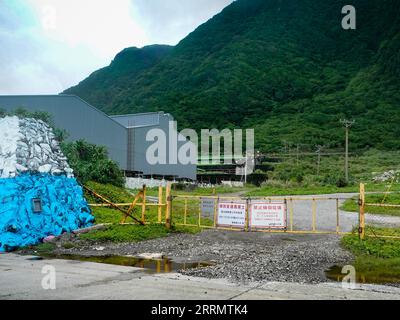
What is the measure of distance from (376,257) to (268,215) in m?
4.57

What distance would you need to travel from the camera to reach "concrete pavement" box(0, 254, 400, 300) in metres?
7.27

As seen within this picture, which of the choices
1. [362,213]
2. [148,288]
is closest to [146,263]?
[148,288]

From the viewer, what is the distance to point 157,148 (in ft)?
180

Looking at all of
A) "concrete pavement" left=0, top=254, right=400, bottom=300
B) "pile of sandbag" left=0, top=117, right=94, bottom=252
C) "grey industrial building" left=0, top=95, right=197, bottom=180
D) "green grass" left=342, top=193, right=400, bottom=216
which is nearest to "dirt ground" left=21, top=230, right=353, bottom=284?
"concrete pavement" left=0, top=254, right=400, bottom=300

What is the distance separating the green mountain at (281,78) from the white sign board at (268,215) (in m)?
88.0

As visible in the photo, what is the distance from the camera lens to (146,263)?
11.0m

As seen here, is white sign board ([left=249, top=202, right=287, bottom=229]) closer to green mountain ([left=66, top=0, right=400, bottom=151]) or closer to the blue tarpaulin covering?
the blue tarpaulin covering

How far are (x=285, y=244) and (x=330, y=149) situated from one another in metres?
90.2

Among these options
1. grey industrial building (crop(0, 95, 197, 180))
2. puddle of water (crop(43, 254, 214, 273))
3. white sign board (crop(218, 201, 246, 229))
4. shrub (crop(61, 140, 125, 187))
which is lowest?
puddle of water (crop(43, 254, 214, 273))

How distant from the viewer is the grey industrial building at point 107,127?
38938 mm

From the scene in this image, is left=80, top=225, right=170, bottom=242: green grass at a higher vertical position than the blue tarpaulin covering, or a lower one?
lower

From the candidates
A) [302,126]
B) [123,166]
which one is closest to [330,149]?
[302,126]

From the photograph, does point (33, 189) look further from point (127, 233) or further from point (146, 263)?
point (146, 263)

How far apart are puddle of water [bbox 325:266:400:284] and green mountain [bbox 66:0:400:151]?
3683 inches
